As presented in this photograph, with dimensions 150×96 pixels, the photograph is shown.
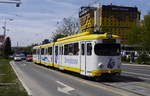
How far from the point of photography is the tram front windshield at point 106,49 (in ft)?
63.0

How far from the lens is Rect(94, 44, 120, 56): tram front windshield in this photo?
19188 mm

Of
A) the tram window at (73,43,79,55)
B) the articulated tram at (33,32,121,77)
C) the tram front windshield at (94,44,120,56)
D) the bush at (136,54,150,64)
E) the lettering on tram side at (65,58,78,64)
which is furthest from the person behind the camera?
the bush at (136,54,150,64)

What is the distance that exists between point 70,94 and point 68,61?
10798 mm

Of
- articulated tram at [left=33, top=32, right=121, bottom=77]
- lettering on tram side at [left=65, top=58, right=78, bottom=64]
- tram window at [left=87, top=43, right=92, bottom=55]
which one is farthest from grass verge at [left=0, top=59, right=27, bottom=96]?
tram window at [left=87, top=43, right=92, bottom=55]

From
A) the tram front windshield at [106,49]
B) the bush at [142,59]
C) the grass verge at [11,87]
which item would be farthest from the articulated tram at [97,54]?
the bush at [142,59]

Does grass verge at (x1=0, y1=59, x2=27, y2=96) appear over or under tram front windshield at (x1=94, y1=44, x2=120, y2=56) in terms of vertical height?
under

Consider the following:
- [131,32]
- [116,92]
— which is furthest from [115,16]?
[116,92]

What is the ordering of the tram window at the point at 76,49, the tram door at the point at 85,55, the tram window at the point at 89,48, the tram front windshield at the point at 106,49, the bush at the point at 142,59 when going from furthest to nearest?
1. the bush at the point at 142,59
2. the tram window at the point at 76,49
3. the tram door at the point at 85,55
4. the tram window at the point at 89,48
5. the tram front windshield at the point at 106,49

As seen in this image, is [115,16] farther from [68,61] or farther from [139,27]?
[68,61]

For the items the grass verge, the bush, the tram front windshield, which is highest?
the tram front windshield

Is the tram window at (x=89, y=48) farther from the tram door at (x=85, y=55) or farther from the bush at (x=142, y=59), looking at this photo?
the bush at (x=142, y=59)

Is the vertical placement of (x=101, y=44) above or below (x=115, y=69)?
above

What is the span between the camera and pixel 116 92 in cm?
1398

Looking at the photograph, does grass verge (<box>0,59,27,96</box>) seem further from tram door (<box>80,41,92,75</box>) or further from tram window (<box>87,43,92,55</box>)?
tram window (<box>87,43,92,55</box>)
